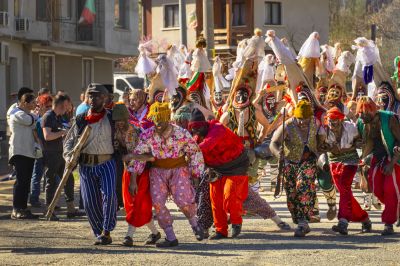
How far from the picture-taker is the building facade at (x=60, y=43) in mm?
35594

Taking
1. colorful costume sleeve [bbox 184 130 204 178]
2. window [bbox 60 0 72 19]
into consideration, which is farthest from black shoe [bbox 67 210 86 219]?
window [bbox 60 0 72 19]

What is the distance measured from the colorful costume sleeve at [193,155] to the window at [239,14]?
138 ft

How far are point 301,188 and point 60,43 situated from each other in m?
25.9

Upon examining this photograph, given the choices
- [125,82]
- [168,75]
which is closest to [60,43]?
[125,82]

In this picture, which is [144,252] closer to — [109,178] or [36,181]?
[109,178]

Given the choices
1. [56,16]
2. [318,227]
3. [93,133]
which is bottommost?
[318,227]

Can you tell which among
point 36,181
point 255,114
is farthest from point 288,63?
point 36,181

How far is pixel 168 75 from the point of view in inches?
635

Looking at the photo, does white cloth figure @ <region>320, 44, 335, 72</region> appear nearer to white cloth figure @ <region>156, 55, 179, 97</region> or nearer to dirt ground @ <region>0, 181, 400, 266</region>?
white cloth figure @ <region>156, 55, 179, 97</region>

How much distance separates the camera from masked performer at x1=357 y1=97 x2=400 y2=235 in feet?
43.3

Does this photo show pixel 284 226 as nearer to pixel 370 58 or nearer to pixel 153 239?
pixel 153 239

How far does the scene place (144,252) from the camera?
12.0 meters

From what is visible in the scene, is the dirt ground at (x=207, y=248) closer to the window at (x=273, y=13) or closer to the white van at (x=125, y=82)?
the white van at (x=125, y=82)

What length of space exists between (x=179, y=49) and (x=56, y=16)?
1895cm
